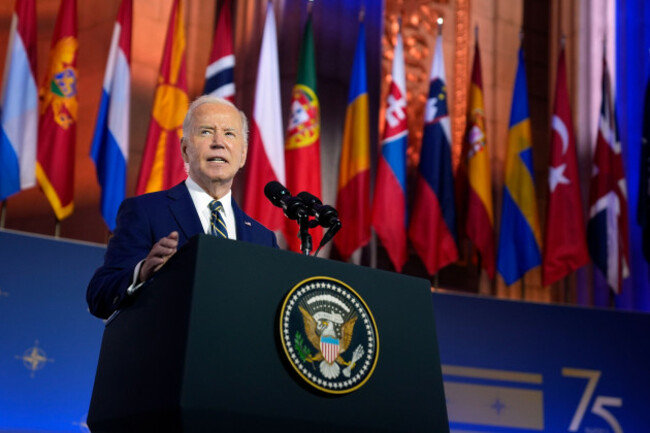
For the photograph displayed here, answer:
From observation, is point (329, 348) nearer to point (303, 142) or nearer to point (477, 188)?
point (303, 142)

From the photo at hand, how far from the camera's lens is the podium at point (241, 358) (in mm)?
1506

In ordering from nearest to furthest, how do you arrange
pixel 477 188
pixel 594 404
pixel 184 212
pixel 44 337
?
pixel 184 212 < pixel 44 337 < pixel 594 404 < pixel 477 188

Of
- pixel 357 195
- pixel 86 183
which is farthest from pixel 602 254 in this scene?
pixel 86 183

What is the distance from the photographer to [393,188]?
801 centimetres

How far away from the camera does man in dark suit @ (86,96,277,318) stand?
1.97 metres

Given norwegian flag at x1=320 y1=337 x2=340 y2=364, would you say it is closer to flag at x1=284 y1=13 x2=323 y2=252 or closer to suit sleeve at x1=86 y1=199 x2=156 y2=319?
suit sleeve at x1=86 y1=199 x2=156 y2=319

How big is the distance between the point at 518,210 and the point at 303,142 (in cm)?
242

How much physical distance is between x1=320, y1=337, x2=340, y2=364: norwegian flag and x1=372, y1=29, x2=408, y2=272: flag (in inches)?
242

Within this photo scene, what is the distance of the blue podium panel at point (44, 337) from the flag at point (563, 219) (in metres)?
4.64

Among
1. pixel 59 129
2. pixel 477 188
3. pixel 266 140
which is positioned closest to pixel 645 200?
pixel 477 188

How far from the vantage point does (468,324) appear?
7.48m

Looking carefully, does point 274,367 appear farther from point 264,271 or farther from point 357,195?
point 357,195

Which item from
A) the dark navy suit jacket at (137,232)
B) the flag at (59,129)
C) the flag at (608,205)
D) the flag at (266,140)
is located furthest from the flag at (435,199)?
the dark navy suit jacket at (137,232)

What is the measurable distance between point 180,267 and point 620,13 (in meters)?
9.71
